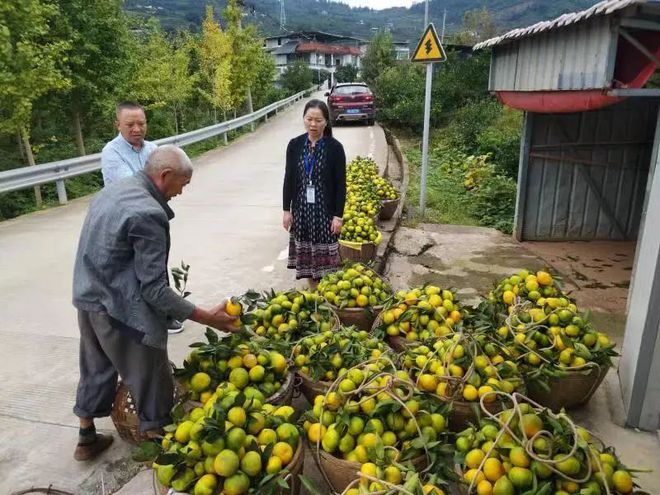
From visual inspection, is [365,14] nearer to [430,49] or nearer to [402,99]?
[402,99]

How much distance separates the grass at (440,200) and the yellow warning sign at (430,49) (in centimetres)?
276

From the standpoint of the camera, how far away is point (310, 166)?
483cm

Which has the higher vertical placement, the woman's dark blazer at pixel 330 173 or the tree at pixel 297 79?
the tree at pixel 297 79

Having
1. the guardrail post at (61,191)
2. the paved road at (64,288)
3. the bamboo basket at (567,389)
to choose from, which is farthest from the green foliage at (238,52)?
the bamboo basket at (567,389)

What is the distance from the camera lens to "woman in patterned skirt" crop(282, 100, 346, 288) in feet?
15.6

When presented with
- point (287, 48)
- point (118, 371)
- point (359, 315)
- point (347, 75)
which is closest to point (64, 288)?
point (118, 371)

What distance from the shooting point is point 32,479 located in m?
3.00

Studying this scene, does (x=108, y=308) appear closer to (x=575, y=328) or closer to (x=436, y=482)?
(x=436, y=482)

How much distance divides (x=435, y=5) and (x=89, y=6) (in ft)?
541

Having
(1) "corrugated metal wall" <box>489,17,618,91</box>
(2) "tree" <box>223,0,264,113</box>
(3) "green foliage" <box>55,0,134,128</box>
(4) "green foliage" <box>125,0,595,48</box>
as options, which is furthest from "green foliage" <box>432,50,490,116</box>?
(4) "green foliage" <box>125,0,595,48</box>

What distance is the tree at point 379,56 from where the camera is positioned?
3519 cm

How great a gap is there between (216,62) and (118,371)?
2339 cm

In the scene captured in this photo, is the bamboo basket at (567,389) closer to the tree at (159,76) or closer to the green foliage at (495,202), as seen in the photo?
the green foliage at (495,202)

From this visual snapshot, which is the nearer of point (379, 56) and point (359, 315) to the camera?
point (359, 315)
